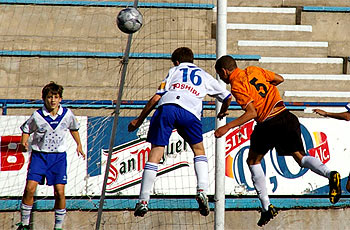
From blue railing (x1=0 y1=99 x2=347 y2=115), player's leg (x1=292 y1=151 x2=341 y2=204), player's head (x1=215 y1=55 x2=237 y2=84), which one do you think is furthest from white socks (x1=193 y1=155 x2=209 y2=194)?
blue railing (x1=0 y1=99 x2=347 y2=115)

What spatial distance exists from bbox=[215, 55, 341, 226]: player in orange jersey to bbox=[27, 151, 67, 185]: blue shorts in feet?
7.32

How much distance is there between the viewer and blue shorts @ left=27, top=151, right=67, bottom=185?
351 inches

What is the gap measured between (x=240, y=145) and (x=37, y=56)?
12.7ft

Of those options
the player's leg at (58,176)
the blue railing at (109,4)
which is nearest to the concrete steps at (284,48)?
the blue railing at (109,4)

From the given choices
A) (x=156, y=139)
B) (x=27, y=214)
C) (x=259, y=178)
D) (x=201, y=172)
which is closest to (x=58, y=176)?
(x=27, y=214)

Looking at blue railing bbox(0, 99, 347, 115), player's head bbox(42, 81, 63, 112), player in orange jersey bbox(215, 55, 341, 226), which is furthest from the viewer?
blue railing bbox(0, 99, 347, 115)

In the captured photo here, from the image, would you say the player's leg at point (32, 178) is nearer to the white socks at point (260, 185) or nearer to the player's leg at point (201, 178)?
the player's leg at point (201, 178)

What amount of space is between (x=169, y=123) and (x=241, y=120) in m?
0.74

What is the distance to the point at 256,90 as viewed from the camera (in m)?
8.16

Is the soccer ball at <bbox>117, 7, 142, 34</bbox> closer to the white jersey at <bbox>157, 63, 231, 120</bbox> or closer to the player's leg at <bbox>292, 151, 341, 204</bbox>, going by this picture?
the white jersey at <bbox>157, 63, 231, 120</bbox>

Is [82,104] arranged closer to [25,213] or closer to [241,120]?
[25,213]

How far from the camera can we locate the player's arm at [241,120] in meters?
7.68

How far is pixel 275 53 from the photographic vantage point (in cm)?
1374

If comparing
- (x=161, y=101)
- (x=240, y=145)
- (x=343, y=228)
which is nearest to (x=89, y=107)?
(x=240, y=145)
